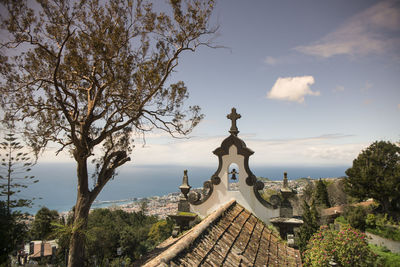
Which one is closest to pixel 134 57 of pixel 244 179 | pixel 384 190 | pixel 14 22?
pixel 14 22

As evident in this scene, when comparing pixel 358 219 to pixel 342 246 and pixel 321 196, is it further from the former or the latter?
pixel 342 246

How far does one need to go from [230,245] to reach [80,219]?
539cm

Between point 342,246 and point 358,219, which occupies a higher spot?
point 342,246

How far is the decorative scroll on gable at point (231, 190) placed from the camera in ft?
23.5

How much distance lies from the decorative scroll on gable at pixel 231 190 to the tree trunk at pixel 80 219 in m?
3.45

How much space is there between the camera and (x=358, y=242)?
307 inches

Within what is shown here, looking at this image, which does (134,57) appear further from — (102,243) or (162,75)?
(102,243)

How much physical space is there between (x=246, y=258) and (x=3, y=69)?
379 inches

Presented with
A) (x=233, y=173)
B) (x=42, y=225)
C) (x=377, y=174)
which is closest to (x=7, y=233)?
(x=233, y=173)

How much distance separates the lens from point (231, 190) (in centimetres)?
745

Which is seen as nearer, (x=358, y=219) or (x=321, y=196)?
(x=358, y=219)

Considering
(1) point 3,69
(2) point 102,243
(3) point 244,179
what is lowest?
(2) point 102,243

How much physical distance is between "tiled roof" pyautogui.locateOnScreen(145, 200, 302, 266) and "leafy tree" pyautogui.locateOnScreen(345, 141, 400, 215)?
31966 millimetres

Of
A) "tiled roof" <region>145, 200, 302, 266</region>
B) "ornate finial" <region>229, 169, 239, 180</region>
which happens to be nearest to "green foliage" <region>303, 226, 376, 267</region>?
"tiled roof" <region>145, 200, 302, 266</region>
